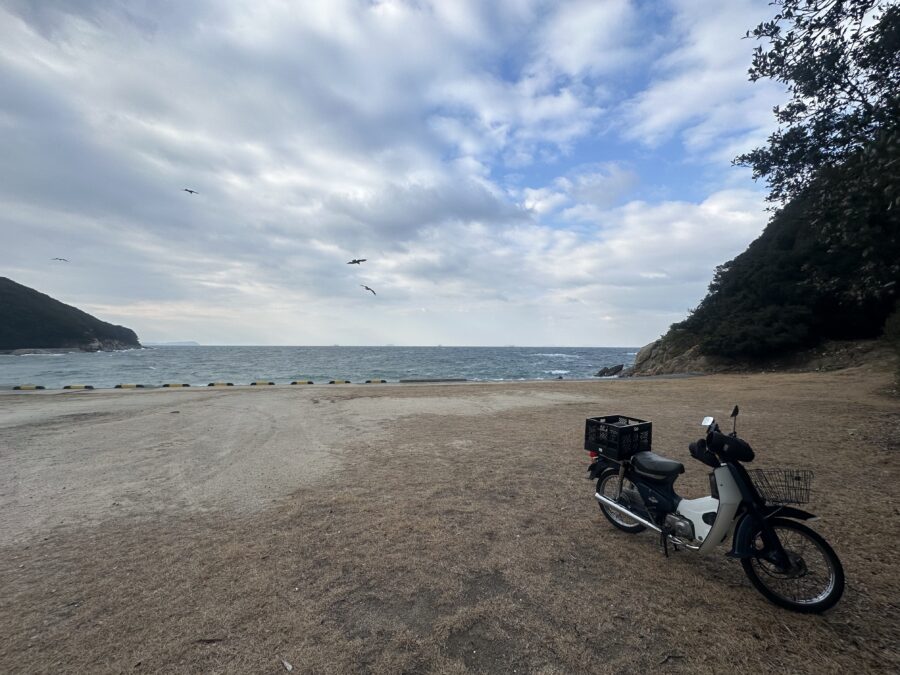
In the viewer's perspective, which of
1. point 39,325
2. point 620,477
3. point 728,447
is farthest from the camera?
point 39,325

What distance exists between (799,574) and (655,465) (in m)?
1.19

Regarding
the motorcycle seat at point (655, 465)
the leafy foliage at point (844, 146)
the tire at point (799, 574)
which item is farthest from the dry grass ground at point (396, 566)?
the leafy foliage at point (844, 146)

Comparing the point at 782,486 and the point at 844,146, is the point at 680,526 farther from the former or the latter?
the point at 844,146

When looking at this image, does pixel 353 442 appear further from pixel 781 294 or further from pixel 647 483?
pixel 781 294

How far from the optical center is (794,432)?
8.16 m

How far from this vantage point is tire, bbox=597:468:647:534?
408cm

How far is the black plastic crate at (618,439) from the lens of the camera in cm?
397

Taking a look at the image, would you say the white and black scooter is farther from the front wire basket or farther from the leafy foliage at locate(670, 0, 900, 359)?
the leafy foliage at locate(670, 0, 900, 359)

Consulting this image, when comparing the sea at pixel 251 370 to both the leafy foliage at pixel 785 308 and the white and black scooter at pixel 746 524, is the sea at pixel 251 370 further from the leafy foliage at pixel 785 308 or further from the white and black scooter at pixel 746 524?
the white and black scooter at pixel 746 524

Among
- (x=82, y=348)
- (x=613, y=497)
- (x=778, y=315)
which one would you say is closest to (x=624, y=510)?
(x=613, y=497)

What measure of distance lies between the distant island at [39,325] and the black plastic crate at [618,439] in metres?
116

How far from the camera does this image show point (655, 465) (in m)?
3.73

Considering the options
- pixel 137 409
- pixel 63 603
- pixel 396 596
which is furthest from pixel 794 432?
pixel 137 409

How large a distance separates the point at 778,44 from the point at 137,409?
60.3 feet
